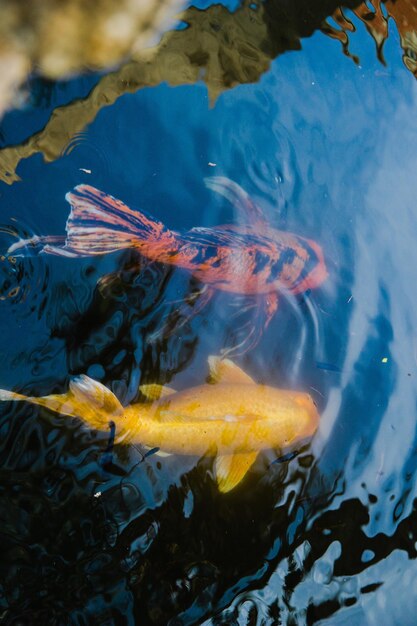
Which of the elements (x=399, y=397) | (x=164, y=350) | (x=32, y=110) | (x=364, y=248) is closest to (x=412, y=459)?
Result: (x=399, y=397)

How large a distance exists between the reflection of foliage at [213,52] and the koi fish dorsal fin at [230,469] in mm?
1980

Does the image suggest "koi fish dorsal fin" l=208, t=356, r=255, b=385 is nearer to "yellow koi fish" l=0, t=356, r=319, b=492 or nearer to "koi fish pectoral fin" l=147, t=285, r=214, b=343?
"yellow koi fish" l=0, t=356, r=319, b=492

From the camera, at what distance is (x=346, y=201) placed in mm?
3592

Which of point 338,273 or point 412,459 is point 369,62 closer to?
point 338,273

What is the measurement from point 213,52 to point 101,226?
149 cm

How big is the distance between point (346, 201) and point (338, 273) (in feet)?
1.53

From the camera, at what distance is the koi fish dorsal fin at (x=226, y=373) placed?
10.2 feet

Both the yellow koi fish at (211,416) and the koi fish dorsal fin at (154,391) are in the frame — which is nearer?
the yellow koi fish at (211,416)

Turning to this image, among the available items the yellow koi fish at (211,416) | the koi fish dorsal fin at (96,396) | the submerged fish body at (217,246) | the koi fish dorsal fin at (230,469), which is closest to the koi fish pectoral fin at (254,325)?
the submerged fish body at (217,246)

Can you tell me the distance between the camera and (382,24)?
3996 millimetres

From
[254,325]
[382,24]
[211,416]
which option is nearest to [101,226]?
[254,325]

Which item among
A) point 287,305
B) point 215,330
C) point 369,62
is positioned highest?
point 369,62

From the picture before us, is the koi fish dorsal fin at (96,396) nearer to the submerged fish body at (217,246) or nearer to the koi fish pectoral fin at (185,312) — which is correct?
the koi fish pectoral fin at (185,312)

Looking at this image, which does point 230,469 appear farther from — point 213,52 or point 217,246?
point 213,52
